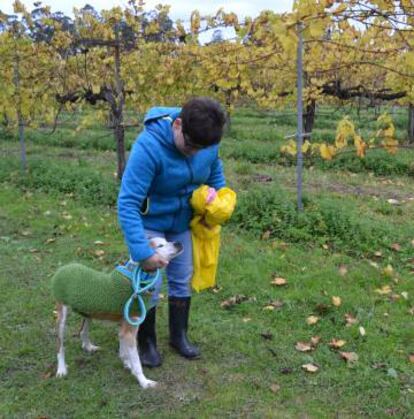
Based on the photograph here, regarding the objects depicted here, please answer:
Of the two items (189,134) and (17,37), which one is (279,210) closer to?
(189,134)

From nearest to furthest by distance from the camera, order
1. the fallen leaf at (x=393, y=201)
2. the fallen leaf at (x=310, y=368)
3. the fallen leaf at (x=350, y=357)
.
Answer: the fallen leaf at (x=310, y=368) → the fallen leaf at (x=350, y=357) → the fallen leaf at (x=393, y=201)

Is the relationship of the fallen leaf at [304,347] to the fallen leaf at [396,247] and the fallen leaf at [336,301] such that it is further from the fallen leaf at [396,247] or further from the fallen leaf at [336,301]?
the fallen leaf at [396,247]

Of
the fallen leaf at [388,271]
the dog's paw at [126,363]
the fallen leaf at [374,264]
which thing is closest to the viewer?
the dog's paw at [126,363]

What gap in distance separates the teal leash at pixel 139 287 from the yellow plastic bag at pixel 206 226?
0.40 metres

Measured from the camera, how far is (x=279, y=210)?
6.77m

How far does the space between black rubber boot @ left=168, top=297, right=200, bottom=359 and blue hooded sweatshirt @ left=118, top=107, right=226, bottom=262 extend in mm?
571

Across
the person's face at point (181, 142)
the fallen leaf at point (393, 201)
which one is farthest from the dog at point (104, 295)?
the fallen leaf at point (393, 201)

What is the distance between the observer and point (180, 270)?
11.8 feet

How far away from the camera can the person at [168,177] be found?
2924 mm

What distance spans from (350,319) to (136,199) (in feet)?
7.26

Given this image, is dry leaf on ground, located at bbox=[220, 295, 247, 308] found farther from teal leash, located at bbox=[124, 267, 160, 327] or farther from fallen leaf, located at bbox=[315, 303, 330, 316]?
teal leash, located at bbox=[124, 267, 160, 327]

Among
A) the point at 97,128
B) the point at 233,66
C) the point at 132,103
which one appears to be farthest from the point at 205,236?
the point at 97,128

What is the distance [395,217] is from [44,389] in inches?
207

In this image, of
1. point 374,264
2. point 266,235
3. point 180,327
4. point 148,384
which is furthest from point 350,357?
point 266,235
